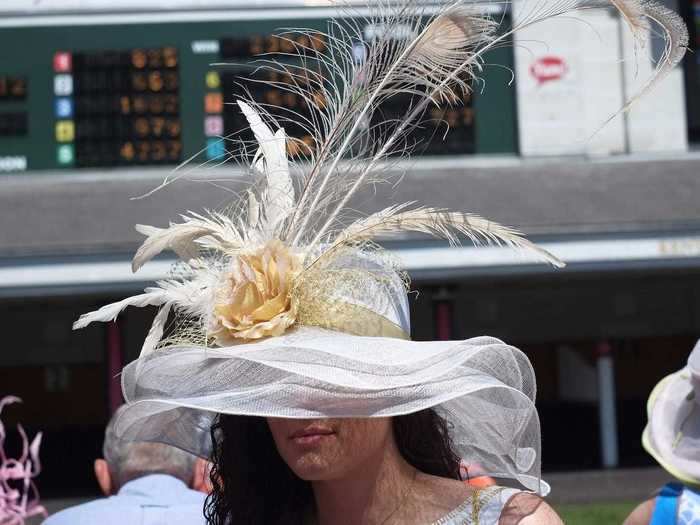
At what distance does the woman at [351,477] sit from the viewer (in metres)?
1.88

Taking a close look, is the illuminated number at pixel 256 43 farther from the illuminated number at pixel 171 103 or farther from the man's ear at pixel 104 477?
the man's ear at pixel 104 477

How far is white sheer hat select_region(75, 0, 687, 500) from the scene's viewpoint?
6.15 ft

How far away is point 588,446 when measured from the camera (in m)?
16.1

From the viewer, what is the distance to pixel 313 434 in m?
1.88

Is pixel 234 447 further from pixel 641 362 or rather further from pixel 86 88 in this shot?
pixel 641 362

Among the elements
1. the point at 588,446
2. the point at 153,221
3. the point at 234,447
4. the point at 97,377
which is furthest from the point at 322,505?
the point at 97,377

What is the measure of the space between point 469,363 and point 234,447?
1.51ft

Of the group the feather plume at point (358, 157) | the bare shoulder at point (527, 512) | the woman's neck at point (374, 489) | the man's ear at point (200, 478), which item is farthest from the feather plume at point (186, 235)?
the man's ear at point (200, 478)

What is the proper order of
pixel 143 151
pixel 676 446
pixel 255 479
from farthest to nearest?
pixel 143 151, pixel 676 446, pixel 255 479

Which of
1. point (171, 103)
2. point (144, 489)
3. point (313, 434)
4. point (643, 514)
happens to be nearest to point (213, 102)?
point (171, 103)

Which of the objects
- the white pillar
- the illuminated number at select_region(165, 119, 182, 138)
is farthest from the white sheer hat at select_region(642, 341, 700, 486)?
the white pillar

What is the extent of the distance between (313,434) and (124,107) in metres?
10.4

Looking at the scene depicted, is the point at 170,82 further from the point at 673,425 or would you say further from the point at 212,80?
the point at 673,425

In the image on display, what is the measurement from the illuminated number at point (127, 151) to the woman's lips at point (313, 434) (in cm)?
1036
